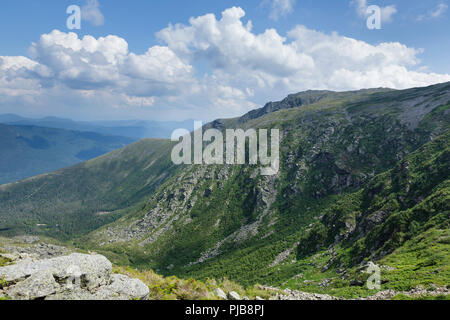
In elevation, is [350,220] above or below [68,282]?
below

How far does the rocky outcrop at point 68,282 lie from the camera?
18.6m

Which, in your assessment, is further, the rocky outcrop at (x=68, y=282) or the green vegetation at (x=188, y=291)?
the green vegetation at (x=188, y=291)

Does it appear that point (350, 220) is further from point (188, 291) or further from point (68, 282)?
point (68, 282)

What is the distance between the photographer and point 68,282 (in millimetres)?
19969

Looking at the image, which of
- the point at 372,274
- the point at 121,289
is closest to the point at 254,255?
the point at 372,274

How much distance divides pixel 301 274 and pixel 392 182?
5710 centimetres

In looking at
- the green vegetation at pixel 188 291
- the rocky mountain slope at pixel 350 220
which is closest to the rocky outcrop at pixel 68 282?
the green vegetation at pixel 188 291

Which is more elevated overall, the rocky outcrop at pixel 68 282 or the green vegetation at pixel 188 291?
the rocky outcrop at pixel 68 282

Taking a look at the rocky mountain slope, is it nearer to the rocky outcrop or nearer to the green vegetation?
the green vegetation

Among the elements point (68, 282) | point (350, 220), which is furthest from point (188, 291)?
point (350, 220)

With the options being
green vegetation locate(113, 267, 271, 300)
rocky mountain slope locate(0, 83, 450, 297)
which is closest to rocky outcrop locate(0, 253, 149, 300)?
green vegetation locate(113, 267, 271, 300)

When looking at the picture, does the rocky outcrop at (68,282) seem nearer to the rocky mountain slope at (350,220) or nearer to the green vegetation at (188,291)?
the green vegetation at (188,291)
